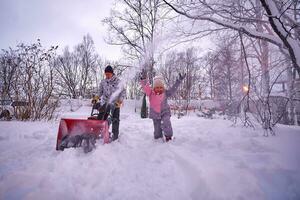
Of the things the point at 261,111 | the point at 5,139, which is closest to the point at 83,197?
the point at 5,139

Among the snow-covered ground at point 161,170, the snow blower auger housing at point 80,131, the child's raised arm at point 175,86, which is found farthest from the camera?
the child's raised arm at point 175,86

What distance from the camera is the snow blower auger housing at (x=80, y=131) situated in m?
3.57

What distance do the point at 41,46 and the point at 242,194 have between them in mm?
8041

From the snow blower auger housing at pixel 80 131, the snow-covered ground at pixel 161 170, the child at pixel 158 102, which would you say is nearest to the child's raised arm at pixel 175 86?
the child at pixel 158 102

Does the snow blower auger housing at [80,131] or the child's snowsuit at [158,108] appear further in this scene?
the child's snowsuit at [158,108]

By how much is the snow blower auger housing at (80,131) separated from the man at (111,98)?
49 cm

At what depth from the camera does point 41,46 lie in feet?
25.2

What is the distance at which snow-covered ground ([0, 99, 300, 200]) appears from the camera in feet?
7.00

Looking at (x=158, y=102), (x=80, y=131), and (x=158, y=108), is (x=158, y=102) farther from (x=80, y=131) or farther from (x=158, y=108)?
(x=80, y=131)

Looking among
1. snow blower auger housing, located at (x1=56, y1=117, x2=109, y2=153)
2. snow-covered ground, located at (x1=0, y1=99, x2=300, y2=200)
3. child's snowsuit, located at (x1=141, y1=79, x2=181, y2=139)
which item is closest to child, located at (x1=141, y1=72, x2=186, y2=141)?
child's snowsuit, located at (x1=141, y1=79, x2=181, y2=139)

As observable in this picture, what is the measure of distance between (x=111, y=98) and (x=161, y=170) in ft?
7.51

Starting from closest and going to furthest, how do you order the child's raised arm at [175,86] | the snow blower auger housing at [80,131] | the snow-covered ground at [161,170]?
the snow-covered ground at [161,170], the snow blower auger housing at [80,131], the child's raised arm at [175,86]

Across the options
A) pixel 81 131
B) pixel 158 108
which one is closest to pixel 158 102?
pixel 158 108

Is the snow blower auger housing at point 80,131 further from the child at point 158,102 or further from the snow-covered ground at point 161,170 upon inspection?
the child at point 158,102
